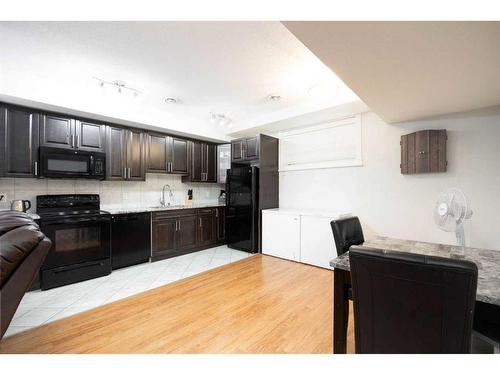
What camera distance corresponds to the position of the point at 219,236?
456 centimetres

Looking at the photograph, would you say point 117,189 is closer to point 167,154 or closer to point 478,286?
point 167,154

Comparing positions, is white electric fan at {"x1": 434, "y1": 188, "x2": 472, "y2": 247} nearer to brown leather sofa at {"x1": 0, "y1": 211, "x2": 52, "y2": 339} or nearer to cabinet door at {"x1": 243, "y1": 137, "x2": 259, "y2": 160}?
cabinet door at {"x1": 243, "y1": 137, "x2": 259, "y2": 160}

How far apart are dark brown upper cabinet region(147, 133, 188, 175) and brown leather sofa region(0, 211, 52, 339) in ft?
8.62

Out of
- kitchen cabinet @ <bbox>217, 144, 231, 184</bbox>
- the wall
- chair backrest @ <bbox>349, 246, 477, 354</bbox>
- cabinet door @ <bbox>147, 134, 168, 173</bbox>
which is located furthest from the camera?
kitchen cabinet @ <bbox>217, 144, 231, 184</bbox>

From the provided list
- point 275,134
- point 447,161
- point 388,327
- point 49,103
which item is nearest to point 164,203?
point 49,103

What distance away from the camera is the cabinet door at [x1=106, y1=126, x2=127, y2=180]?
335 centimetres

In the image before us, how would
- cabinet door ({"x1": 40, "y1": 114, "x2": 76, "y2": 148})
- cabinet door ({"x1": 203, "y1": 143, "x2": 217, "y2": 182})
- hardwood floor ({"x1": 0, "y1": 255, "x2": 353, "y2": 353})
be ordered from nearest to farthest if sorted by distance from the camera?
hardwood floor ({"x1": 0, "y1": 255, "x2": 353, "y2": 353}), cabinet door ({"x1": 40, "y1": 114, "x2": 76, "y2": 148}), cabinet door ({"x1": 203, "y1": 143, "x2": 217, "y2": 182})

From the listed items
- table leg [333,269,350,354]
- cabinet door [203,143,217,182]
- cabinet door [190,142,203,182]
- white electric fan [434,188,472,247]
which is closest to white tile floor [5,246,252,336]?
cabinet door [190,142,203,182]

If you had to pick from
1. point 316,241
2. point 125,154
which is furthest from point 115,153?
point 316,241

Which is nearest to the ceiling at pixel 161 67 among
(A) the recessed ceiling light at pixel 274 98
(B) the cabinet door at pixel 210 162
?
(A) the recessed ceiling light at pixel 274 98

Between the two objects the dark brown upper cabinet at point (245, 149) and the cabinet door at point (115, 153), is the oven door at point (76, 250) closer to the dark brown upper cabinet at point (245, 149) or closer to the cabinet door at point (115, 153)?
the cabinet door at point (115, 153)

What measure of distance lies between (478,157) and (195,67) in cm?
336

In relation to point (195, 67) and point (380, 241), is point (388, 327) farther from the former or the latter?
point (195, 67)

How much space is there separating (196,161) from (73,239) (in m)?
2.38
